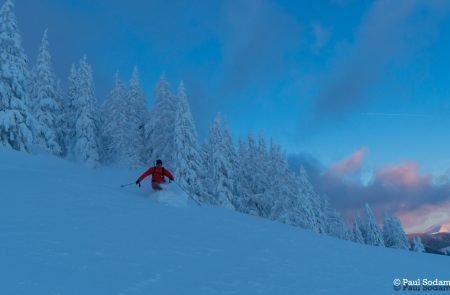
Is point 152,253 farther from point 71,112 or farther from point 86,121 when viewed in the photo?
point 71,112

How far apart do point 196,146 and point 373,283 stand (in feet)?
95.2

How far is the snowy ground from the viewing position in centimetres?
548

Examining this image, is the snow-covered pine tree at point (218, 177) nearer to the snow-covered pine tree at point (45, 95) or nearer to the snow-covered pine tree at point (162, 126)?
the snow-covered pine tree at point (162, 126)

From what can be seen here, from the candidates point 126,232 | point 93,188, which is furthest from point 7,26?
point 126,232

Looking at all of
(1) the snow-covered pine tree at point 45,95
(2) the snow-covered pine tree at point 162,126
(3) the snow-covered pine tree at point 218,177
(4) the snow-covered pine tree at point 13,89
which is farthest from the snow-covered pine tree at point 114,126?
(4) the snow-covered pine tree at point 13,89

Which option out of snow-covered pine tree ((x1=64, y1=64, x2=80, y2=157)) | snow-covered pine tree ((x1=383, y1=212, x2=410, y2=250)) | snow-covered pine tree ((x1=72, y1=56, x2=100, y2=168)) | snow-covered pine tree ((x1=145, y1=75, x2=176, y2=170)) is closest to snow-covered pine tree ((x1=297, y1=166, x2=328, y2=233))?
snow-covered pine tree ((x1=145, y1=75, x2=176, y2=170))

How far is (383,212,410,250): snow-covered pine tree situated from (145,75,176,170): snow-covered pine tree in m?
50.0

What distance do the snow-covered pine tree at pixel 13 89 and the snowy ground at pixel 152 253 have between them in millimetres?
15258

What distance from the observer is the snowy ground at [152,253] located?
5484 mm

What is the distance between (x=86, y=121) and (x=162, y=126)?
810 centimetres

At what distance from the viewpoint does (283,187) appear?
37.4 metres

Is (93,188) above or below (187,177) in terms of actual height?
below

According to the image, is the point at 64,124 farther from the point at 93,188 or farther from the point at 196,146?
the point at 93,188

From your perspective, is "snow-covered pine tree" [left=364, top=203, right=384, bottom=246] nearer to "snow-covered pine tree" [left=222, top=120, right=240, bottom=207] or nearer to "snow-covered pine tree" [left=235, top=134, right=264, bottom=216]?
"snow-covered pine tree" [left=235, top=134, right=264, bottom=216]
